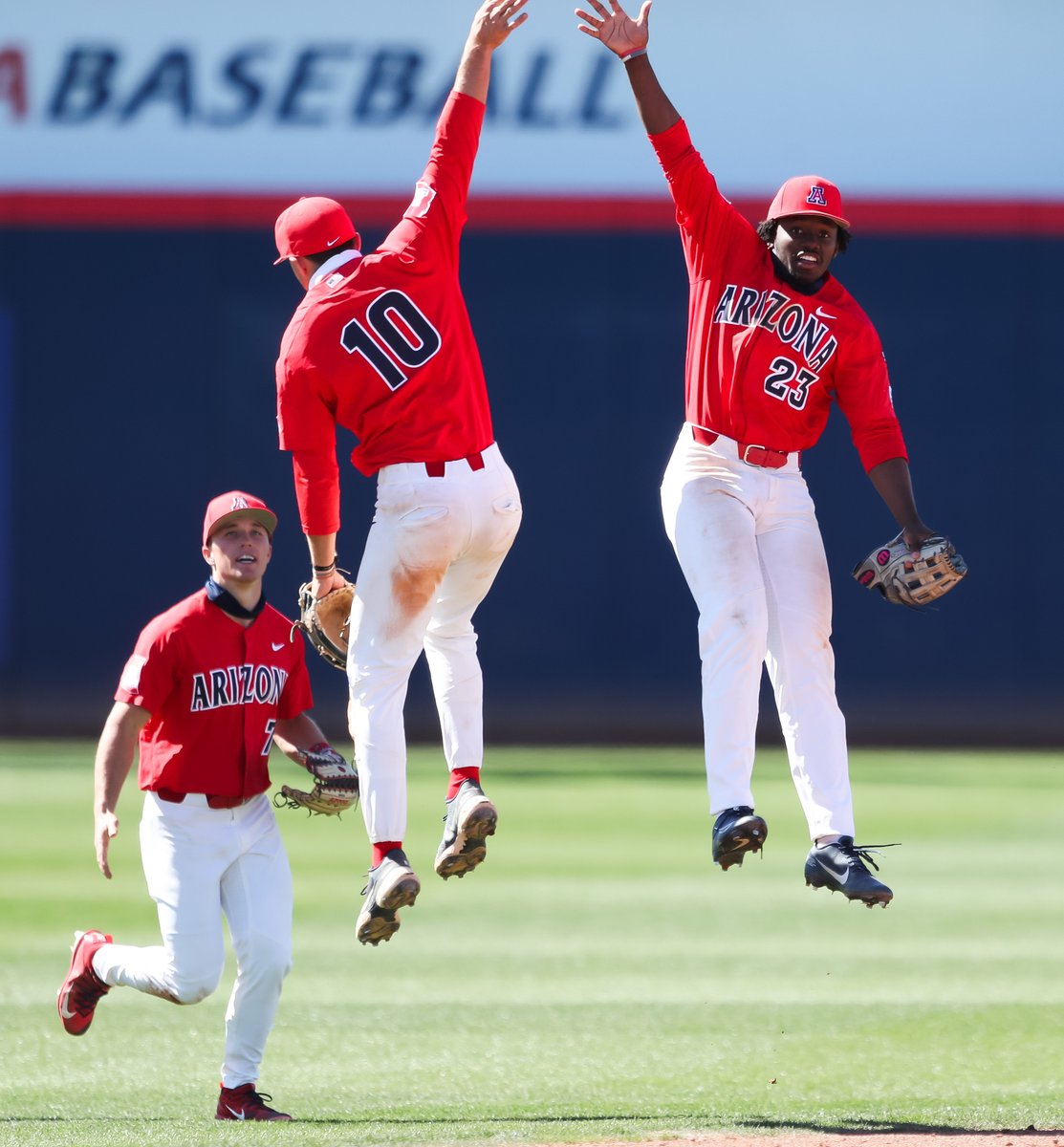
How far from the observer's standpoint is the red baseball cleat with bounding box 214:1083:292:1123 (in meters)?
8.02

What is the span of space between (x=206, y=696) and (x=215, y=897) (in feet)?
2.56

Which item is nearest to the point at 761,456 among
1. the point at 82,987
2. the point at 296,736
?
the point at 296,736

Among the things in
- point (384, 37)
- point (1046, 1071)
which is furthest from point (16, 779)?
point (1046, 1071)

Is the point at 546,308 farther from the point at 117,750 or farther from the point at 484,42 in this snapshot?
the point at 484,42

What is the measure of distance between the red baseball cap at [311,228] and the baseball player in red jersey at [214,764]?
1.21 m

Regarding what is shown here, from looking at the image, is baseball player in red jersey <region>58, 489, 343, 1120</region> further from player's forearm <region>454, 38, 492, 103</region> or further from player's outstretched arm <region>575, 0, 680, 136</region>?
player's outstretched arm <region>575, 0, 680, 136</region>

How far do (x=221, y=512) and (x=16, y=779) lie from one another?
12.3m

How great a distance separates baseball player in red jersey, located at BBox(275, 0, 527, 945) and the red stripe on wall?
1507 cm

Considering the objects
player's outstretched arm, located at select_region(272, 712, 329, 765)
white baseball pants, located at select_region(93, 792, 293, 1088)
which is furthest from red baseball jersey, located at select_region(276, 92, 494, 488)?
white baseball pants, located at select_region(93, 792, 293, 1088)

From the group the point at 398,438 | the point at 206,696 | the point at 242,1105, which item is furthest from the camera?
the point at 242,1105

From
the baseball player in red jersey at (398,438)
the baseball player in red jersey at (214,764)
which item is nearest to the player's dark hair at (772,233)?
the baseball player in red jersey at (398,438)

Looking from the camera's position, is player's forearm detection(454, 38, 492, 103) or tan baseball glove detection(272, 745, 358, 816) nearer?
player's forearm detection(454, 38, 492, 103)

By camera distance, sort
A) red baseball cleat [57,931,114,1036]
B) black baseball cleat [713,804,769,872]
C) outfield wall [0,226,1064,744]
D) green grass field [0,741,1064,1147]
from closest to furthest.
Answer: black baseball cleat [713,804,769,872]
red baseball cleat [57,931,114,1036]
green grass field [0,741,1064,1147]
outfield wall [0,226,1064,744]

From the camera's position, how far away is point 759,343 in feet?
22.4
